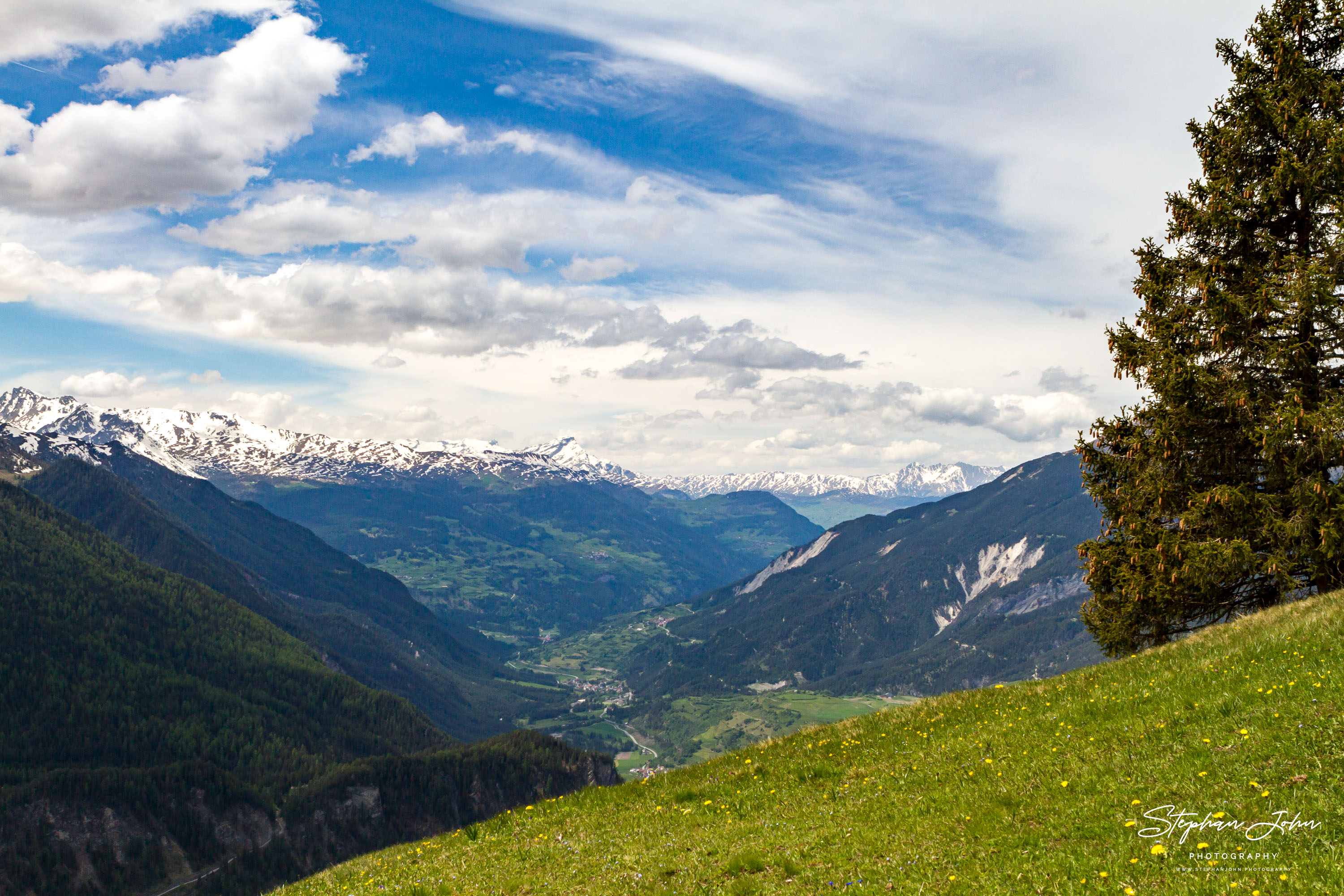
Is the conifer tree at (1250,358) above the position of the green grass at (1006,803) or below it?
above

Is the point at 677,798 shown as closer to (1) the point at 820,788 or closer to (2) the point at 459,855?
(1) the point at 820,788

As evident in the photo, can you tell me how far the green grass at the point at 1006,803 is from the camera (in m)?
11.3

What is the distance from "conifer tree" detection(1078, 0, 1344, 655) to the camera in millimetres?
24016

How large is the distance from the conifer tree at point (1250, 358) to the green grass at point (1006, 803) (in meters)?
3.62

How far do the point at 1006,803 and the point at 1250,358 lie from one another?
19.7m

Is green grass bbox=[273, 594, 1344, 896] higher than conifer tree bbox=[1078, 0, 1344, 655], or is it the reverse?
conifer tree bbox=[1078, 0, 1344, 655]

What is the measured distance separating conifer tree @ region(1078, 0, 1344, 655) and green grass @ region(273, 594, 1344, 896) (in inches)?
143

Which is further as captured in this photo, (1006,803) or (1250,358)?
(1250,358)

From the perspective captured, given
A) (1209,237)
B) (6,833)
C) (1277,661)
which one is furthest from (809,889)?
(6,833)

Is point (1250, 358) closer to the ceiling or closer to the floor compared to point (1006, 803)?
closer to the ceiling

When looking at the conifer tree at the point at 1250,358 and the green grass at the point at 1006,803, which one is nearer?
the green grass at the point at 1006,803

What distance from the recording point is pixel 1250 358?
2567 centimetres

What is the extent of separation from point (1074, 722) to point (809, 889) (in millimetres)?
10176

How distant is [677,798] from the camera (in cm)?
2067
